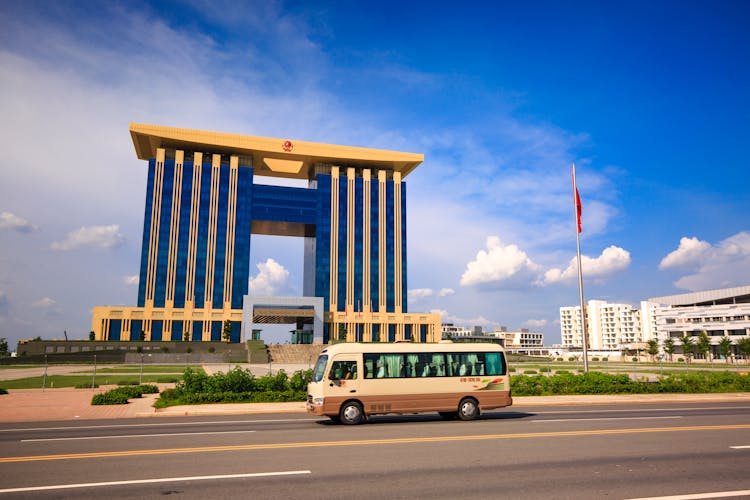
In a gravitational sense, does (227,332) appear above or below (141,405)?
above

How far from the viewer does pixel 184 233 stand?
323ft

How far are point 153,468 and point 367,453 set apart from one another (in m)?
4.54

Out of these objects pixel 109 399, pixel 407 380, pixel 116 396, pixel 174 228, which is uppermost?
pixel 174 228

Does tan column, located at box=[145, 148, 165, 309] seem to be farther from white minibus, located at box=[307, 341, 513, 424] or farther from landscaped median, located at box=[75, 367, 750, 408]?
white minibus, located at box=[307, 341, 513, 424]

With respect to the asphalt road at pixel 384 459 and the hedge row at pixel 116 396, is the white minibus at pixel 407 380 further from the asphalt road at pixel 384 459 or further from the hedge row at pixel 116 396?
the hedge row at pixel 116 396

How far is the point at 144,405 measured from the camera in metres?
24.5

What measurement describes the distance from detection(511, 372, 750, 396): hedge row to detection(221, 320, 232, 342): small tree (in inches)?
2839

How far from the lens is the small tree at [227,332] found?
94113 mm

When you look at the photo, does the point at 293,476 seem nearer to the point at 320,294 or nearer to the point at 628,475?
the point at 628,475

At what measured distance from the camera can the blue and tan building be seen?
95.4 m

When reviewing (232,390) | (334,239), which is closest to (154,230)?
(334,239)

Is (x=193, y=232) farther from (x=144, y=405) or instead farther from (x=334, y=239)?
(x=144, y=405)

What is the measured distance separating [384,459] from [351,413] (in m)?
6.80

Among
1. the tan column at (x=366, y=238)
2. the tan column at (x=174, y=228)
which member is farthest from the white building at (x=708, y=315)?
the tan column at (x=174, y=228)
